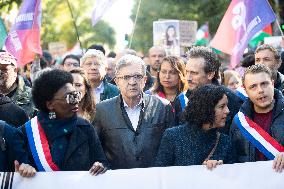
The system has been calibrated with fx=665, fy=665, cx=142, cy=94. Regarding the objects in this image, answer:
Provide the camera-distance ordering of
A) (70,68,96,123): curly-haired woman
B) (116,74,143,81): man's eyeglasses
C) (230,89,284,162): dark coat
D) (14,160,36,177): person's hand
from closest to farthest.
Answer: (14,160,36,177): person's hand < (230,89,284,162): dark coat < (116,74,143,81): man's eyeglasses < (70,68,96,123): curly-haired woman

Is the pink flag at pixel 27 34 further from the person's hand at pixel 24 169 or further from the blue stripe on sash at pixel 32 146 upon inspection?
the person's hand at pixel 24 169

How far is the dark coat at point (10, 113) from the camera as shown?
18.1 feet

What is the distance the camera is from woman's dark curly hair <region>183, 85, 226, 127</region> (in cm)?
496

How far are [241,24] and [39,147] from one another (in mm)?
5160

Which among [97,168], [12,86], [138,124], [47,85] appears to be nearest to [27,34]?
[12,86]

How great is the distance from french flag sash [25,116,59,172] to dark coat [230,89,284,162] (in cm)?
143

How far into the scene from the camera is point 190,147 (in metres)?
4.94

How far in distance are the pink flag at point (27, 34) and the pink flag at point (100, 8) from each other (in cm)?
102

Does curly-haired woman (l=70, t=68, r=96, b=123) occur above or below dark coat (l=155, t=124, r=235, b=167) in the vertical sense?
above

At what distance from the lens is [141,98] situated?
222 inches

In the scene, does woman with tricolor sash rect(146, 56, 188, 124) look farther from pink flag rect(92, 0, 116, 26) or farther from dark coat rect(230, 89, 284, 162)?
pink flag rect(92, 0, 116, 26)

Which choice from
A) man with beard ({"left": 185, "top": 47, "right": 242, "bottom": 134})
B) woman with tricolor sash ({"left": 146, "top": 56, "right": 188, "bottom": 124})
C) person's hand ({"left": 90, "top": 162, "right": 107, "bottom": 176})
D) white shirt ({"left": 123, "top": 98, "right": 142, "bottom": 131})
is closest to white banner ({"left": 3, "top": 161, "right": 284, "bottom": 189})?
person's hand ({"left": 90, "top": 162, "right": 107, "bottom": 176})

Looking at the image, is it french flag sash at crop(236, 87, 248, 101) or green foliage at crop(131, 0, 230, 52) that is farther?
green foliage at crop(131, 0, 230, 52)

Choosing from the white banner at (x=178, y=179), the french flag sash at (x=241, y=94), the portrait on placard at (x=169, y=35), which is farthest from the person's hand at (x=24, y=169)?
the portrait on placard at (x=169, y=35)
